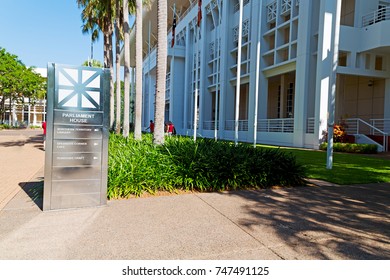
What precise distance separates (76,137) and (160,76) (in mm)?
4412

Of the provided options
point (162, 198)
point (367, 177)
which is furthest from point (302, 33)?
point (162, 198)

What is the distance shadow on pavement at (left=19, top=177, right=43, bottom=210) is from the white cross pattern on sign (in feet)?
6.58

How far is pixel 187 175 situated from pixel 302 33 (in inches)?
576

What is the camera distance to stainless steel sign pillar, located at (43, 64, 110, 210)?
4969 mm

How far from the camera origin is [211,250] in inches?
136

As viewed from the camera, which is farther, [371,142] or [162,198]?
[371,142]

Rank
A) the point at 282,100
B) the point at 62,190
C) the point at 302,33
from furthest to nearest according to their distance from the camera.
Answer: the point at 282,100 → the point at 302,33 → the point at 62,190

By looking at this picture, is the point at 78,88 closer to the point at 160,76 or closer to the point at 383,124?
the point at 160,76

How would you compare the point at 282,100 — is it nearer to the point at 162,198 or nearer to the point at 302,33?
the point at 302,33

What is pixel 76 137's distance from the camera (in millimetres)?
5164

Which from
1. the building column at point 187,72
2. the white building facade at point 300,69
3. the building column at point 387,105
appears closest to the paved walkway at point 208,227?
the white building facade at point 300,69

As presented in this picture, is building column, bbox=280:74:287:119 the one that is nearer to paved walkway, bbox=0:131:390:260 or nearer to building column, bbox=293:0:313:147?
building column, bbox=293:0:313:147

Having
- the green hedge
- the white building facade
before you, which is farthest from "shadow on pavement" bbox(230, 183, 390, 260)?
the green hedge

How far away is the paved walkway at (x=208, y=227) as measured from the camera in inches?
135
